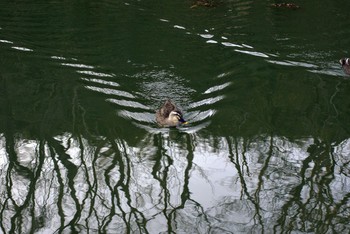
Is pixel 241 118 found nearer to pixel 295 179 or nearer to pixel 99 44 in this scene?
pixel 295 179

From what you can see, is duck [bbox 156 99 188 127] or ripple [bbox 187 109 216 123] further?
ripple [bbox 187 109 216 123]

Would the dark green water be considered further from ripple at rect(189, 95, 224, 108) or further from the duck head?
the duck head

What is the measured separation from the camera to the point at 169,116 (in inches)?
377

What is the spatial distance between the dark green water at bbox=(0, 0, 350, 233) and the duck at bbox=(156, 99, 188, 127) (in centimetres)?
20

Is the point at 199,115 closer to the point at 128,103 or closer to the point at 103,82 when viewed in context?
the point at 128,103

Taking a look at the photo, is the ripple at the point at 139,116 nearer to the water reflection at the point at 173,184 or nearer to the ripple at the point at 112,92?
the water reflection at the point at 173,184

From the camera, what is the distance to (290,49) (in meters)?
13.2

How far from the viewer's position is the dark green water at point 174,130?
790 cm

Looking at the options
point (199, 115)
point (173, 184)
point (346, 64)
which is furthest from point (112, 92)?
point (346, 64)

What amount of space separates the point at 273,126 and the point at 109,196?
3.65m

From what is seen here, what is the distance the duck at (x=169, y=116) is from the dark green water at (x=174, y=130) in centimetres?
20

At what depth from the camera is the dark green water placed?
25.9 ft

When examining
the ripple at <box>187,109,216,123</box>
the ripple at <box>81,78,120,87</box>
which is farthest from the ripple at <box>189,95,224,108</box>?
the ripple at <box>81,78,120,87</box>

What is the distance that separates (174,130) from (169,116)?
35 cm
